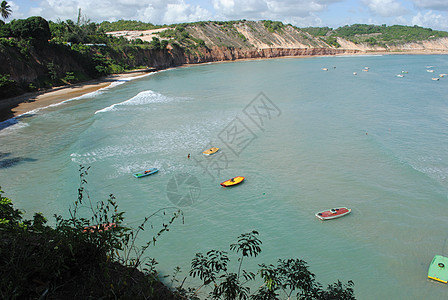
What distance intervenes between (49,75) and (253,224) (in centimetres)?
4779

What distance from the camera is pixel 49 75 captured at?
159 ft

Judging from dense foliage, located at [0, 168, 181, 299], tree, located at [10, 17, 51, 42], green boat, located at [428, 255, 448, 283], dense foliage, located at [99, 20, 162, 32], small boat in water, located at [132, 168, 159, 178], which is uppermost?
dense foliage, located at [99, 20, 162, 32]

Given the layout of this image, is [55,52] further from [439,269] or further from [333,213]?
[439,269]

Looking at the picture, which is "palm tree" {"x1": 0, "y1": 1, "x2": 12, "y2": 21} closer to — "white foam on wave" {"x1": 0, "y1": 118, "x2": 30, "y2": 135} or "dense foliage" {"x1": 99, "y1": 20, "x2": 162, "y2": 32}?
"white foam on wave" {"x1": 0, "y1": 118, "x2": 30, "y2": 135}

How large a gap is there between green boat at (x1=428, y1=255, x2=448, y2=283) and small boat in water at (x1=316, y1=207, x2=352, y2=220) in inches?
168

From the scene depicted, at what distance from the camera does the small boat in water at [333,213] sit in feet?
50.0

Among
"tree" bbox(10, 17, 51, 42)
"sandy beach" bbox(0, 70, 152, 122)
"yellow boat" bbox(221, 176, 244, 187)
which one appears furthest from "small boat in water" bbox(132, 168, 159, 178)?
"tree" bbox(10, 17, 51, 42)

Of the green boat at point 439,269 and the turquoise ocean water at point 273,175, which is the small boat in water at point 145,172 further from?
the green boat at point 439,269

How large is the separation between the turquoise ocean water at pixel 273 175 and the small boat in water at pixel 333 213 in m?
0.34

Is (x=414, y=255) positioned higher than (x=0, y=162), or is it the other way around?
(x=0, y=162)

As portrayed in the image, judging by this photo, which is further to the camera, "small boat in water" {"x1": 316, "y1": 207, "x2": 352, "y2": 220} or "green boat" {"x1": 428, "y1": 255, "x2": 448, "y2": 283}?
"small boat in water" {"x1": 316, "y1": 207, "x2": 352, "y2": 220}

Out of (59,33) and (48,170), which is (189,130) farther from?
(59,33)

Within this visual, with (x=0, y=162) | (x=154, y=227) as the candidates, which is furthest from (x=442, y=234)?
(x=0, y=162)

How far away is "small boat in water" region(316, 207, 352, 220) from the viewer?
15.2 meters
